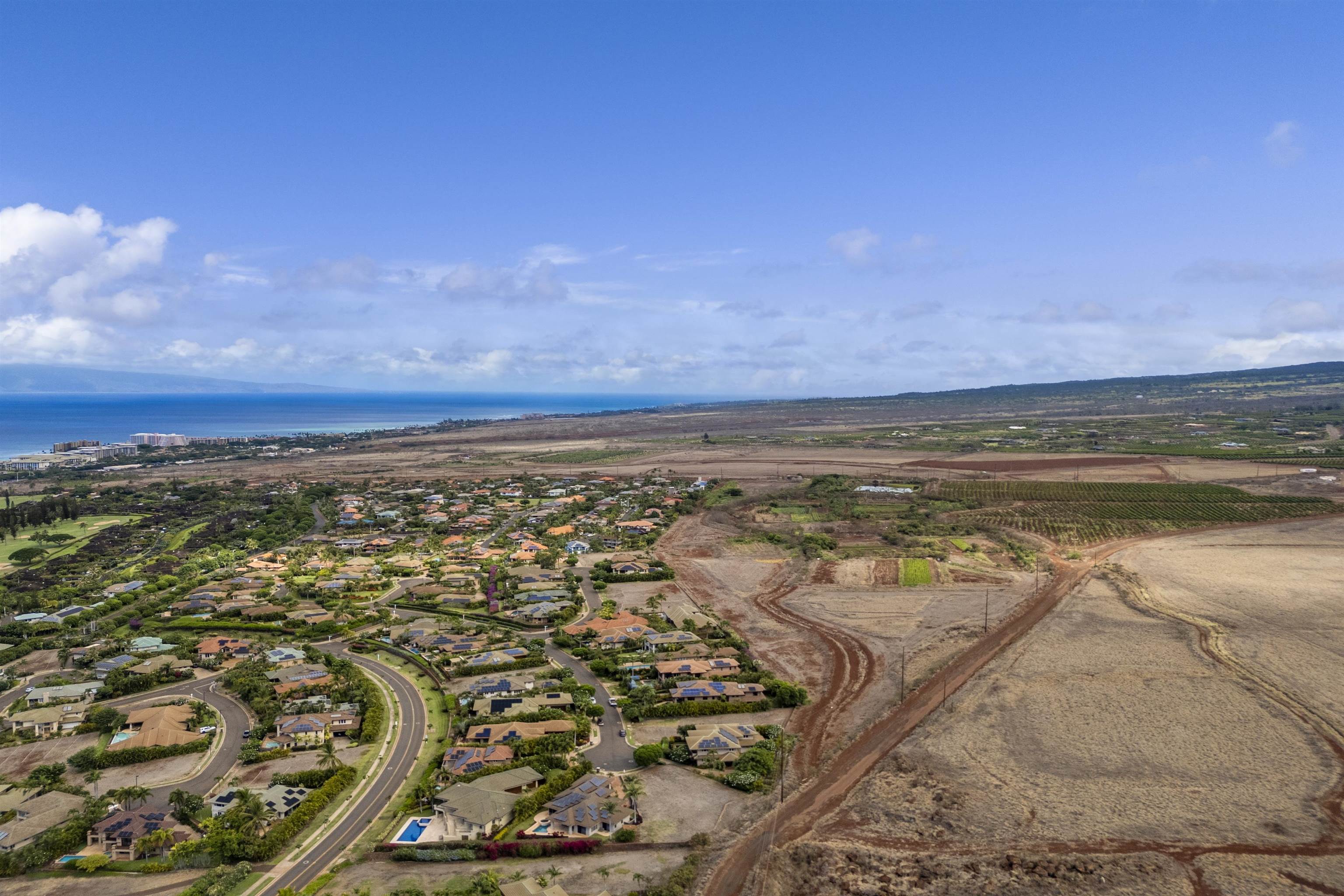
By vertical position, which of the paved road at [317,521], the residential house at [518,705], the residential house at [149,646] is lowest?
the residential house at [518,705]

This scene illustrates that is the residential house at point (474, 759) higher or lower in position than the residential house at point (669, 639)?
lower

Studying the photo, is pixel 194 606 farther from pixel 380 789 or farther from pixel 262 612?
pixel 380 789

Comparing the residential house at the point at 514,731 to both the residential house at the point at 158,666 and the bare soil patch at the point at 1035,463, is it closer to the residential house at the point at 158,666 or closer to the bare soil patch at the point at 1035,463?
the residential house at the point at 158,666

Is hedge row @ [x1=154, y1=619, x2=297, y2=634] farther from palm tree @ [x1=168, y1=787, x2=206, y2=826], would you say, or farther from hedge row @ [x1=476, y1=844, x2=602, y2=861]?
hedge row @ [x1=476, y1=844, x2=602, y2=861]

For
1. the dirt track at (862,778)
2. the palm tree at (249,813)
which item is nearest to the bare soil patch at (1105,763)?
the dirt track at (862,778)

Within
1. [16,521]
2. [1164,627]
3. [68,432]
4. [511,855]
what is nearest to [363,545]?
[16,521]

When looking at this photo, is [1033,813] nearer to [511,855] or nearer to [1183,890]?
[1183,890]
